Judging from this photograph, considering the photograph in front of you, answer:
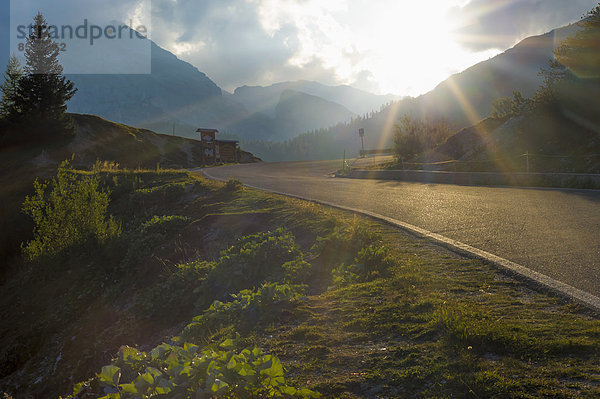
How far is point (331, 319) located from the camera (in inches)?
143

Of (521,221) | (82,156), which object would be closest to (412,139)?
(521,221)

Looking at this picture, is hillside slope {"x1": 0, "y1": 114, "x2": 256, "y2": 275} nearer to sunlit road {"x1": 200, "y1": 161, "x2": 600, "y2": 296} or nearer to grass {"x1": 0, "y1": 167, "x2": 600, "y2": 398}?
grass {"x1": 0, "y1": 167, "x2": 600, "y2": 398}

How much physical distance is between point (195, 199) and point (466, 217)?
8.54 m

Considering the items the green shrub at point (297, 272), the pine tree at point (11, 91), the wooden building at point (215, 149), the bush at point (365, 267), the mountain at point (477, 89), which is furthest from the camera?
the mountain at point (477, 89)

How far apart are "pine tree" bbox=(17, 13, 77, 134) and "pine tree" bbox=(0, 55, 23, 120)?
0.64m

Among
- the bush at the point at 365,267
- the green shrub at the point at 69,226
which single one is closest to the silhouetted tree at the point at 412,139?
the green shrub at the point at 69,226

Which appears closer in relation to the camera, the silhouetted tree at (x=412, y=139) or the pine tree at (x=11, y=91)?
the silhouetted tree at (x=412, y=139)

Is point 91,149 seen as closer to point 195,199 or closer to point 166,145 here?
point 166,145

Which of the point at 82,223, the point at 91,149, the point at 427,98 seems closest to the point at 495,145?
the point at 82,223

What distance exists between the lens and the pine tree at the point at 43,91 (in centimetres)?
4212

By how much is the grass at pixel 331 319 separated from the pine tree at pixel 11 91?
4212 cm

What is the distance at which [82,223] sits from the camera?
396 inches

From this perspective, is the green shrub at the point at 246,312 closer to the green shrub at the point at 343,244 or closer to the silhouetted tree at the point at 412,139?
the green shrub at the point at 343,244

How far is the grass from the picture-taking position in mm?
2447
